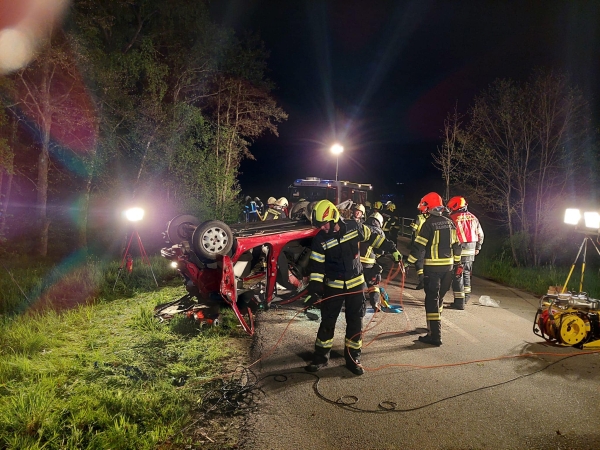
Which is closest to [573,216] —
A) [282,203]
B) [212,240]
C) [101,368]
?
[212,240]

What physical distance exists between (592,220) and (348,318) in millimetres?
3620

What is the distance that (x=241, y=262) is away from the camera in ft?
22.2

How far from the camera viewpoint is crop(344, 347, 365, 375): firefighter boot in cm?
471

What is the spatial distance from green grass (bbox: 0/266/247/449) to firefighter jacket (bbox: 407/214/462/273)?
9.01 feet

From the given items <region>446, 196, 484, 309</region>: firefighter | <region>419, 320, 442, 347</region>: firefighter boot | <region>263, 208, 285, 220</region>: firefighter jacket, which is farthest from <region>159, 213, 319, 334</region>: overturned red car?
<region>263, 208, 285, 220</region>: firefighter jacket

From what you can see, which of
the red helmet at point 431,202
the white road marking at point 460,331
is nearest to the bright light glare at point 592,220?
the red helmet at point 431,202

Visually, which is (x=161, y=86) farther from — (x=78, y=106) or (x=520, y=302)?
(x=520, y=302)

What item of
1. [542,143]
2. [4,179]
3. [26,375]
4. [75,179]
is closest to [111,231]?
[75,179]

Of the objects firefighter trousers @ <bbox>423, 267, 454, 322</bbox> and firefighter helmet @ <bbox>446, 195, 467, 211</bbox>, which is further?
firefighter helmet @ <bbox>446, 195, 467, 211</bbox>

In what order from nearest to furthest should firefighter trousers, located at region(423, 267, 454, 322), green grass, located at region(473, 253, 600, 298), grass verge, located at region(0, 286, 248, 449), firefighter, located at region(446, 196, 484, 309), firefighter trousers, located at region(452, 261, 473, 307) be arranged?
grass verge, located at region(0, 286, 248, 449)
firefighter trousers, located at region(423, 267, 454, 322)
firefighter trousers, located at region(452, 261, 473, 307)
firefighter, located at region(446, 196, 484, 309)
green grass, located at region(473, 253, 600, 298)

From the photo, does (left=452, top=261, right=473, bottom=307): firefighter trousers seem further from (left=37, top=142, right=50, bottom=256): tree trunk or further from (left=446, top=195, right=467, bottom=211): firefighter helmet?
(left=37, top=142, right=50, bottom=256): tree trunk

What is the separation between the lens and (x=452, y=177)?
51.2ft

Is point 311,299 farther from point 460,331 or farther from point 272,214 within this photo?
point 272,214

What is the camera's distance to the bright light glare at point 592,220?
18.4ft
